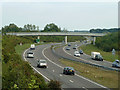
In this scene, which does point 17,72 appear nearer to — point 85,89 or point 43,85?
point 43,85

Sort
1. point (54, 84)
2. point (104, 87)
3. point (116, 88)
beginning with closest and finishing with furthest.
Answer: point (54, 84), point (116, 88), point (104, 87)

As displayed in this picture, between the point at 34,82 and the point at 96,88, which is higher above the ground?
the point at 34,82

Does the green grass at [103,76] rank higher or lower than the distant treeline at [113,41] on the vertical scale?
lower

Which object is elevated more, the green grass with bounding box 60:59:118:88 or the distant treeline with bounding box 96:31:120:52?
Answer: the distant treeline with bounding box 96:31:120:52

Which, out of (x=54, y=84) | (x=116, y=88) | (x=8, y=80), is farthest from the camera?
(x=116, y=88)

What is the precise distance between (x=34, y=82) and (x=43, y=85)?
2.81ft

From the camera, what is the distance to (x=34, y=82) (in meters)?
23.6

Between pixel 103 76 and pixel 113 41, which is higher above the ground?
pixel 113 41

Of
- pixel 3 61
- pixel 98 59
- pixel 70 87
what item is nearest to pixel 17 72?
pixel 70 87

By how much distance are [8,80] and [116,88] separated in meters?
12.6

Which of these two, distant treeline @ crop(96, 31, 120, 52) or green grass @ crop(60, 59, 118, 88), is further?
green grass @ crop(60, 59, 118, 88)

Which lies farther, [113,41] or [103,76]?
[103,76]

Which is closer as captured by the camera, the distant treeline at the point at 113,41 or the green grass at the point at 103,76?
the distant treeline at the point at 113,41

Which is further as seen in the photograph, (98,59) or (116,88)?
(98,59)
